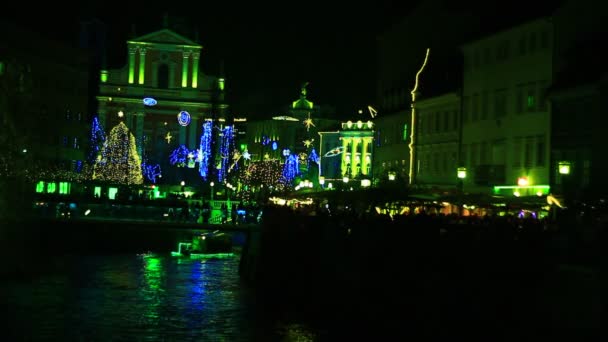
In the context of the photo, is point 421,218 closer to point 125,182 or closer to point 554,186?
point 554,186

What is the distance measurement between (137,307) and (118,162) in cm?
6059

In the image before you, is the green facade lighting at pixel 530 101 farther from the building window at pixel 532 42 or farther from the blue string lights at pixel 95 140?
the blue string lights at pixel 95 140

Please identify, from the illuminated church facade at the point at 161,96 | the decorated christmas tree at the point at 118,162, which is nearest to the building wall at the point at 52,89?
the decorated christmas tree at the point at 118,162

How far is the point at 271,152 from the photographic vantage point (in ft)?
488

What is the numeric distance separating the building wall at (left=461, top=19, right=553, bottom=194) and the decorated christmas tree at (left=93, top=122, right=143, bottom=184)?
46012 mm

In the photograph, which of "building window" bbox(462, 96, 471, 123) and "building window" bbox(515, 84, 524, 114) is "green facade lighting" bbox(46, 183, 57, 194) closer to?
"building window" bbox(462, 96, 471, 123)

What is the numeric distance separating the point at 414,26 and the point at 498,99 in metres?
19.3

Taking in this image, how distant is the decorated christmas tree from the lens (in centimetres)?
9648

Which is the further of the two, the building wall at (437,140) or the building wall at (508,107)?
the building wall at (437,140)

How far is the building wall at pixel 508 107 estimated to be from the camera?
157 feet

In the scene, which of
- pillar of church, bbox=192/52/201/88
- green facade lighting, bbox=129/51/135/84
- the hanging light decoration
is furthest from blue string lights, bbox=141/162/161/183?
pillar of church, bbox=192/52/201/88

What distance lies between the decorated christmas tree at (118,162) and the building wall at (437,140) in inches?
1499

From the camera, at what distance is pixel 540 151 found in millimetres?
47812

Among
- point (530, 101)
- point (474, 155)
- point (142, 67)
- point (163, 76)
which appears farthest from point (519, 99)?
point (163, 76)
